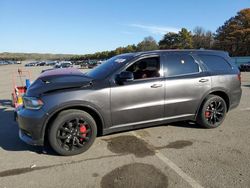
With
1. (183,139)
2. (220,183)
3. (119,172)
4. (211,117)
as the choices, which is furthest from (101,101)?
(211,117)

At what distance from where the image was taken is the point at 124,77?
4645mm

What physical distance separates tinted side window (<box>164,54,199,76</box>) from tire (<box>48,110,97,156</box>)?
6.18ft

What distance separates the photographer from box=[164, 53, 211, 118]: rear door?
5234mm

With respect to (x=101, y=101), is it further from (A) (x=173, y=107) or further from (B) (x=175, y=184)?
(B) (x=175, y=184)

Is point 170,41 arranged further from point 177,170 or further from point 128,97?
point 177,170

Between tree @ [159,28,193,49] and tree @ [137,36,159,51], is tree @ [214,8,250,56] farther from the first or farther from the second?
tree @ [137,36,159,51]

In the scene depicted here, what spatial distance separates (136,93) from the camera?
191 inches

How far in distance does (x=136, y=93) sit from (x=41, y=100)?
1687mm

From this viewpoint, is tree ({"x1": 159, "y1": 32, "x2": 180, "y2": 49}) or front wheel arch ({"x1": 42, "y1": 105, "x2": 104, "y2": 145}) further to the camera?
tree ({"x1": 159, "y1": 32, "x2": 180, "y2": 49})

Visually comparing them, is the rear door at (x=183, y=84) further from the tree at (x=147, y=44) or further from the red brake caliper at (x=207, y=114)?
the tree at (x=147, y=44)

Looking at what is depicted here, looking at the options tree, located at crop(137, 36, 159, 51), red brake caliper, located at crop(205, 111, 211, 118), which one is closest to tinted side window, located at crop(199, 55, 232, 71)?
red brake caliper, located at crop(205, 111, 211, 118)

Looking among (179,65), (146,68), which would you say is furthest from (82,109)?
(179,65)

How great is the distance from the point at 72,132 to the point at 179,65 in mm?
2578

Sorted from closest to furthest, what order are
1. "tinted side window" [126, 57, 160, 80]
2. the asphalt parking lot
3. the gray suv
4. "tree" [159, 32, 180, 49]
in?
the asphalt parking lot
the gray suv
"tinted side window" [126, 57, 160, 80]
"tree" [159, 32, 180, 49]
